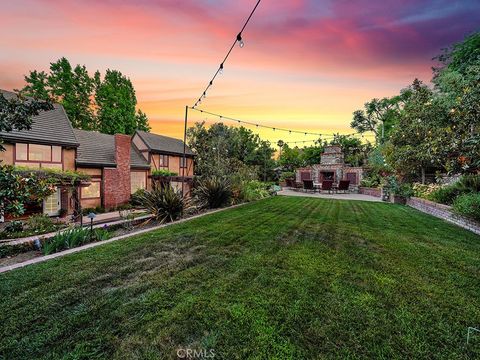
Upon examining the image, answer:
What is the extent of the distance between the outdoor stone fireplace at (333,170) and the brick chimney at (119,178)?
20910 millimetres

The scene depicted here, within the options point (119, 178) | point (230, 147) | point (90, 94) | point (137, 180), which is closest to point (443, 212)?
point (119, 178)

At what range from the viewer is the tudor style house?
10.6 m

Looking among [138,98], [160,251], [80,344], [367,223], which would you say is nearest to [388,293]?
[80,344]

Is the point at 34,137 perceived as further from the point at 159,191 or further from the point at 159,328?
the point at 159,328

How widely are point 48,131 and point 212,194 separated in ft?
32.9

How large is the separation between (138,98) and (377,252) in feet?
101

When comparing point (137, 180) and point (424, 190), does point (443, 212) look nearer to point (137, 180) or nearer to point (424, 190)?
point (424, 190)

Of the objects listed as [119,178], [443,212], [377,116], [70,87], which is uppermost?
[70,87]

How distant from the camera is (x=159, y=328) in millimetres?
1968

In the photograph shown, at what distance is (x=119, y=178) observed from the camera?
13641mm

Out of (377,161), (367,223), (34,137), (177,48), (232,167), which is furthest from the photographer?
(377,161)

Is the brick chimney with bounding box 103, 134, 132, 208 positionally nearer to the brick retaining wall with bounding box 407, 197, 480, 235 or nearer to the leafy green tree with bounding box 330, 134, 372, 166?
the brick retaining wall with bounding box 407, 197, 480, 235

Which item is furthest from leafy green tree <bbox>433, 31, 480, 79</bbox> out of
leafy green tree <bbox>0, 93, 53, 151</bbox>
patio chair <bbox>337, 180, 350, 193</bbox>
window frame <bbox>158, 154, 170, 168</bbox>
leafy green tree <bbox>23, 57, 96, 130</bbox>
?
leafy green tree <bbox>23, 57, 96, 130</bbox>

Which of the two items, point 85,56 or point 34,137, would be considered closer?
point 85,56
